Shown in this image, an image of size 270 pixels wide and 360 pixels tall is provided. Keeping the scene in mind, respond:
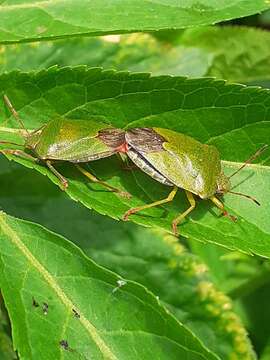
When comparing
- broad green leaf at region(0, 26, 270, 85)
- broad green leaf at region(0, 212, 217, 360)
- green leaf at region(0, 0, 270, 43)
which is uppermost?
green leaf at region(0, 0, 270, 43)

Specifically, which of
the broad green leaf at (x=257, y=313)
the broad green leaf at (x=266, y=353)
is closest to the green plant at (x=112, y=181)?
the broad green leaf at (x=266, y=353)

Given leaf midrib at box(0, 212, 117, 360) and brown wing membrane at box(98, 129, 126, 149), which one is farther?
brown wing membrane at box(98, 129, 126, 149)

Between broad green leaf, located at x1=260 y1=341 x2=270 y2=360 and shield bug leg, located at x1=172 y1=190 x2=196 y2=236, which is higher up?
shield bug leg, located at x1=172 y1=190 x2=196 y2=236

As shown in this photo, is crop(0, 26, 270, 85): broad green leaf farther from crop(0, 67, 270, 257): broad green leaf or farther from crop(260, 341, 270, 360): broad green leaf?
crop(260, 341, 270, 360): broad green leaf

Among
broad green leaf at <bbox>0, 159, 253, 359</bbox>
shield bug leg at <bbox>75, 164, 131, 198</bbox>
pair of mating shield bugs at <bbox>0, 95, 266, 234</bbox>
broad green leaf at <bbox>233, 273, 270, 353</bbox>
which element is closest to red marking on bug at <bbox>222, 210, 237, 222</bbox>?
pair of mating shield bugs at <bbox>0, 95, 266, 234</bbox>

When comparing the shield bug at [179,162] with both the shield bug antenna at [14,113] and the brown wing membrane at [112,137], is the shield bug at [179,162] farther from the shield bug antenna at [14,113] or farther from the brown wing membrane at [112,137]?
the shield bug antenna at [14,113]

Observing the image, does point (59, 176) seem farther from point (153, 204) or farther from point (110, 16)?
point (110, 16)

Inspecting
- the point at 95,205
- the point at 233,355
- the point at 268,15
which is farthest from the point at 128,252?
the point at 268,15
